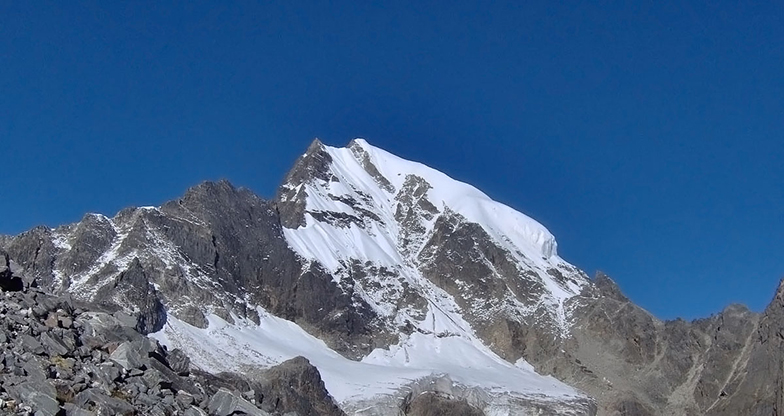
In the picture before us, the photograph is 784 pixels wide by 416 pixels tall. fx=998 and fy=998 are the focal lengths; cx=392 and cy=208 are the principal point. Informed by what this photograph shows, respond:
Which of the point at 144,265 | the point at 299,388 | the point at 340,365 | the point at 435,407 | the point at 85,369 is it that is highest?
the point at 144,265

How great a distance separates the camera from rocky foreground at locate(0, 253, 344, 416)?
62.3ft

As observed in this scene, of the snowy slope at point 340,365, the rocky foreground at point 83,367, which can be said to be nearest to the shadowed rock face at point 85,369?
the rocky foreground at point 83,367

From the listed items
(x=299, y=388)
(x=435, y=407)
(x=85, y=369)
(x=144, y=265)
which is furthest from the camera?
(x=144, y=265)

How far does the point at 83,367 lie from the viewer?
67.4ft

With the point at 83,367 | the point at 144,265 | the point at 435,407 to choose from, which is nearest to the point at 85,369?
the point at 83,367

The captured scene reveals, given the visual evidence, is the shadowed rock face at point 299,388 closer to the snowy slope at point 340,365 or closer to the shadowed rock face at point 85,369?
the snowy slope at point 340,365

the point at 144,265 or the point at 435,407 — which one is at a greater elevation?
the point at 144,265

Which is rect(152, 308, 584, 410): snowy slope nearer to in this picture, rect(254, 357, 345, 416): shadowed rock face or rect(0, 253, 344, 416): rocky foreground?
rect(254, 357, 345, 416): shadowed rock face

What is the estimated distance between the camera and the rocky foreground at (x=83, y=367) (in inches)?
748

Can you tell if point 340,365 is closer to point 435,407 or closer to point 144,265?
point 435,407

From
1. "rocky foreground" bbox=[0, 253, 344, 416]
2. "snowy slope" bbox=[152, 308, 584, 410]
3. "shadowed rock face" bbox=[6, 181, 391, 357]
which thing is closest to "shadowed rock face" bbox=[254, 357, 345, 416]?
"snowy slope" bbox=[152, 308, 584, 410]

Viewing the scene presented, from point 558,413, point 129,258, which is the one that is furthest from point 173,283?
point 558,413

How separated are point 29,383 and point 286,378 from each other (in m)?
135

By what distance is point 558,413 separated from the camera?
176 meters
